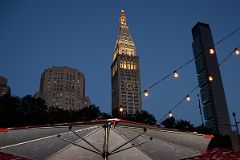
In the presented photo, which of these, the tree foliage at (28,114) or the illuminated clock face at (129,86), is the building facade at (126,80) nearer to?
the illuminated clock face at (129,86)

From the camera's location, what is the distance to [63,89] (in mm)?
119625

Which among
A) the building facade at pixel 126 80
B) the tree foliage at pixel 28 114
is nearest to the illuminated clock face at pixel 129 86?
the building facade at pixel 126 80

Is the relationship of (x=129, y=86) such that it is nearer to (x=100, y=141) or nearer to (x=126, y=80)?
(x=126, y=80)

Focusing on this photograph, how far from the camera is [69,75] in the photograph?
12700 cm

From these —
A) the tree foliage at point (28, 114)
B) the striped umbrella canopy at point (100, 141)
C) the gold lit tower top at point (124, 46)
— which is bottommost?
the striped umbrella canopy at point (100, 141)

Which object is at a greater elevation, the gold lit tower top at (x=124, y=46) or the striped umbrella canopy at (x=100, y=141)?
the gold lit tower top at (x=124, y=46)

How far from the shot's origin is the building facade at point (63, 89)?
11462 centimetres

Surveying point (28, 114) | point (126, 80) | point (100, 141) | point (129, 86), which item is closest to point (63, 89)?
point (126, 80)

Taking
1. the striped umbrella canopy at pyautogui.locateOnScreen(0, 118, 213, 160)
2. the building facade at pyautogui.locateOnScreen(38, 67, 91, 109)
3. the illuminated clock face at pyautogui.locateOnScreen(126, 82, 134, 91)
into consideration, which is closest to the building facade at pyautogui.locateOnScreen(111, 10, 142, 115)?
the illuminated clock face at pyautogui.locateOnScreen(126, 82, 134, 91)

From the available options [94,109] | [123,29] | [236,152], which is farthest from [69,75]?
[236,152]

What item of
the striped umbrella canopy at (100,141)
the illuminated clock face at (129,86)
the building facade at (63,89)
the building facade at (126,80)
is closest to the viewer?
the striped umbrella canopy at (100,141)

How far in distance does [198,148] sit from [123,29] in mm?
135158

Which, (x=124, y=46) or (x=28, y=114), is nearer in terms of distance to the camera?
(x=28, y=114)

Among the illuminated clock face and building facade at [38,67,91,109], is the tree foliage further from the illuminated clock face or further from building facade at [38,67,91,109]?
the illuminated clock face
